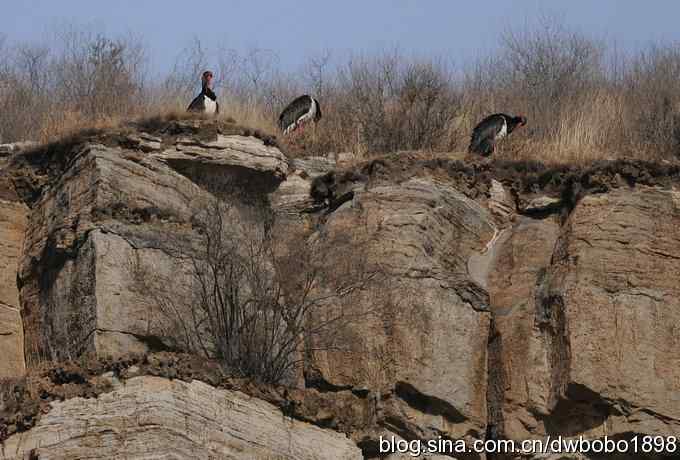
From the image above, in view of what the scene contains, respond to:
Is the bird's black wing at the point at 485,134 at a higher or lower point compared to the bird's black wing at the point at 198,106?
lower

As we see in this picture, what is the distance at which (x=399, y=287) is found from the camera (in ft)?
55.4

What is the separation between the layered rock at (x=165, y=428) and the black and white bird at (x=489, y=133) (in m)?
5.83

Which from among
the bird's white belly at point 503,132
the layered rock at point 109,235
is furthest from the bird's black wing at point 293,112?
the bird's white belly at point 503,132

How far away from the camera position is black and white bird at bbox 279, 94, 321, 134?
20859 mm

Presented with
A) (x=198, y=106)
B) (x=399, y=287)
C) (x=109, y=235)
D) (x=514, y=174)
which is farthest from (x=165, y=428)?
(x=514, y=174)

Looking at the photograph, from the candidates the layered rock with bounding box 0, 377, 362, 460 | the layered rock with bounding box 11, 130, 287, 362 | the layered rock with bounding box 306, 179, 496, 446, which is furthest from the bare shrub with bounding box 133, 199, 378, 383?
the layered rock with bounding box 0, 377, 362, 460

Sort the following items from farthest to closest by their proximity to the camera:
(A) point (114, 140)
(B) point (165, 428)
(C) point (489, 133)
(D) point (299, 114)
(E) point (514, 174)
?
(D) point (299, 114)
(C) point (489, 133)
(E) point (514, 174)
(A) point (114, 140)
(B) point (165, 428)

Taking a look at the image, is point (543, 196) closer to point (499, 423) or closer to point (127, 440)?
point (499, 423)

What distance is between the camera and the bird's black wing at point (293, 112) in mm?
20867

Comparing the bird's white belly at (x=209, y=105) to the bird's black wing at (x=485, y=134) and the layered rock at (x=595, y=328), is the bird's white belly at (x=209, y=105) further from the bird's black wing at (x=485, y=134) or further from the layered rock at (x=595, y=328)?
the layered rock at (x=595, y=328)

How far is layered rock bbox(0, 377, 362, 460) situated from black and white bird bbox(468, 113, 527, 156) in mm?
5834

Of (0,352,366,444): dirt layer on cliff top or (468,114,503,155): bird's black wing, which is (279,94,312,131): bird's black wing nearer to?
(468,114,503,155): bird's black wing

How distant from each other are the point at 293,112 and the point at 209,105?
1.72m

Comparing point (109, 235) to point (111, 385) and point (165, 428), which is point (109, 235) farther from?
point (165, 428)
